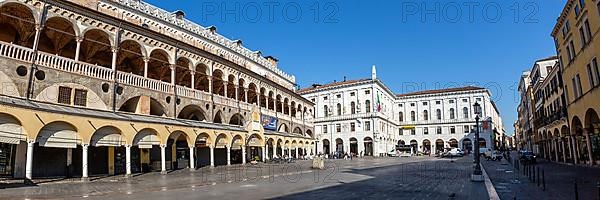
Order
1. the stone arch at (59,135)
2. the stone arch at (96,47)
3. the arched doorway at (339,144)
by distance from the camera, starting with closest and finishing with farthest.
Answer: the stone arch at (59,135)
the stone arch at (96,47)
the arched doorway at (339,144)

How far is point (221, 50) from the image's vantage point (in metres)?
41.9

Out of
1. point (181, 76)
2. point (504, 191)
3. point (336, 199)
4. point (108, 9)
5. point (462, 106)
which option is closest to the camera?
point (336, 199)

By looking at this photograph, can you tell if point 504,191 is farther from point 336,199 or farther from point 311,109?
point 311,109

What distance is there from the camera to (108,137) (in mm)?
21266

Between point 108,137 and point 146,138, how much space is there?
9.24 ft

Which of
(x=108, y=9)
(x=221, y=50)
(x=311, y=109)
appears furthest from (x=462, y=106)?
(x=108, y=9)

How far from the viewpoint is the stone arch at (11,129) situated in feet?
53.6

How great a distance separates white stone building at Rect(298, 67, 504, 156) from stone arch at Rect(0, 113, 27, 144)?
205 feet

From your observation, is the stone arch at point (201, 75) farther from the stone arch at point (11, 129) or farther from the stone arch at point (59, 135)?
the stone arch at point (11, 129)

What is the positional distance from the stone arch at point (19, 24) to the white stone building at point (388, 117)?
58.9 metres

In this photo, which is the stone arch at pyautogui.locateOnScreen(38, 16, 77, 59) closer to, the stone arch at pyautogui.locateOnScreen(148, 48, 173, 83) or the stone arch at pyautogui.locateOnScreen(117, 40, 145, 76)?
the stone arch at pyautogui.locateOnScreen(117, 40, 145, 76)

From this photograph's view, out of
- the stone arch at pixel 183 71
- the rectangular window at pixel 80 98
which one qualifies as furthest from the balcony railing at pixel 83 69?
the stone arch at pixel 183 71

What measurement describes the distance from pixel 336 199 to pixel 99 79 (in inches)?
693

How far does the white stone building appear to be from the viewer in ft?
248
